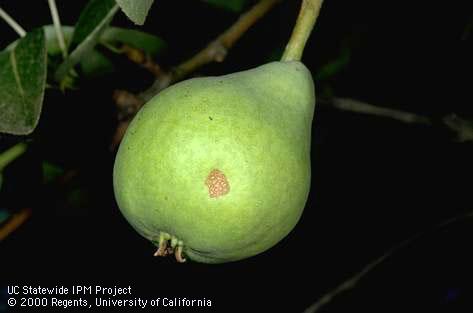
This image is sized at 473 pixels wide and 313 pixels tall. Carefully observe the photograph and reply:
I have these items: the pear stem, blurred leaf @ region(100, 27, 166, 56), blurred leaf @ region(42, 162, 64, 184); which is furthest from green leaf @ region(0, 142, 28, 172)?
the pear stem

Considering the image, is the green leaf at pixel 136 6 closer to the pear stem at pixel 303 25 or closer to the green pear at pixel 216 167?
the green pear at pixel 216 167

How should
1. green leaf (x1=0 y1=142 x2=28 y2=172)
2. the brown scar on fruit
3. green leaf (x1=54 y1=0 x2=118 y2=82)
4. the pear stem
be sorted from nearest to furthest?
the brown scar on fruit < the pear stem < green leaf (x1=54 y1=0 x2=118 y2=82) < green leaf (x1=0 y1=142 x2=28 y2=172)

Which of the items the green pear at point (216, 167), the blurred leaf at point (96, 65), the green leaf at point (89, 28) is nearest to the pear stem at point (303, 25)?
the green pear at point (216, 167)

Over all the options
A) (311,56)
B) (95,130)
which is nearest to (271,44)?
(311,56)

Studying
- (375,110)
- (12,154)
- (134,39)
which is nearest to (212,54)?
(134,39)

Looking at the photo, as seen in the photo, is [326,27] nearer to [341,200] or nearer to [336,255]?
[341,200]

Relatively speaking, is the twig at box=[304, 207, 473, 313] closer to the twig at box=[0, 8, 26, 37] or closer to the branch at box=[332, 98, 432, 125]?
the branch at box=[332, 98, 432, 125]

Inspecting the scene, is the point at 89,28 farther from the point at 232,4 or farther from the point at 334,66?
the point at 334,66
